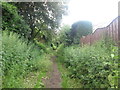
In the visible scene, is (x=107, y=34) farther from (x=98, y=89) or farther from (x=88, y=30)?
(x=88, y=30)

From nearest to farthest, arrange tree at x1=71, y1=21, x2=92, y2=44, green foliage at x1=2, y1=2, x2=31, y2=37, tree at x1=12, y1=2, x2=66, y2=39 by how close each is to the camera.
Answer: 1. green foliage at x1=2, y1=2, x2=31, y2=37
2. tree at x1=12, y1=2, x2=66, y2=39
3. tree at x1=71, y1=21, x2=92, y2=44

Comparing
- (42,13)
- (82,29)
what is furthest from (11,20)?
(82,29)

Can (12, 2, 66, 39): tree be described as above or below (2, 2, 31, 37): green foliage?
above

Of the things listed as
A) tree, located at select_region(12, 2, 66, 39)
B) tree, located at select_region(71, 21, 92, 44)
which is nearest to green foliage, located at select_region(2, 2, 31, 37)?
tree, located at select_region(12, 2, 66, 39)

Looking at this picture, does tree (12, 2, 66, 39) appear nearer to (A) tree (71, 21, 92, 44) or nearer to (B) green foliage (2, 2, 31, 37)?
(B) green foliage (2, 2, 31, 37)

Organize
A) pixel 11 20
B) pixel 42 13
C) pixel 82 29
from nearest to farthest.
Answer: pixel 11 20 → pixel 42 13 → pixel 82 29

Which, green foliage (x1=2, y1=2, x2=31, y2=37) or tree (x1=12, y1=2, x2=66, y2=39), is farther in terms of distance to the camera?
tree (x1=12, y1=2, x2=66, y2=39)

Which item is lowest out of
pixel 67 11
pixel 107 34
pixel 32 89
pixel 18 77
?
pixel 32 89

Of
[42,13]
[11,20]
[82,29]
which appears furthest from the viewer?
[82,29]

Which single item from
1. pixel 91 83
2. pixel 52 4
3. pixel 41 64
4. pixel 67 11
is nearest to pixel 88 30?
pixel 67 11

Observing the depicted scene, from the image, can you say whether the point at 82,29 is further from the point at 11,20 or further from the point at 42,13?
the point at 11,20

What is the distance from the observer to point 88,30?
15008 mm

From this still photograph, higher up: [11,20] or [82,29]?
[82,29]

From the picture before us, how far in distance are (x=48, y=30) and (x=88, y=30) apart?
4.74 m
